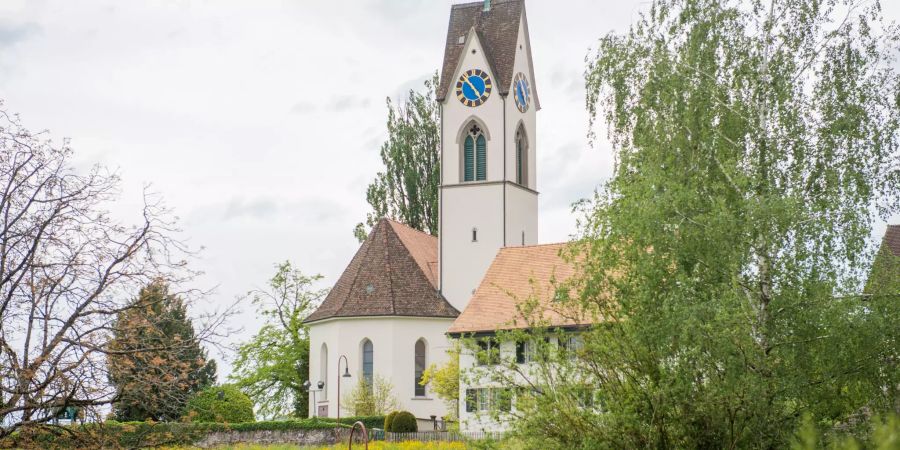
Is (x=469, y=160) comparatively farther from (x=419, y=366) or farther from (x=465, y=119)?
(x=419, y=366)

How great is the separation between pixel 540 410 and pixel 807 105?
29.1ft

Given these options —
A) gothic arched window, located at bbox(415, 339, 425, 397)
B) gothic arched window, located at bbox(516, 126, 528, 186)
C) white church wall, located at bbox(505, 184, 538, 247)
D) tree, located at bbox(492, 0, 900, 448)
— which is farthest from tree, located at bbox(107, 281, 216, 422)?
gothic arched window, located at bbox(516, 126, 528, 186)

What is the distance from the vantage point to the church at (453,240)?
46688 millimetres

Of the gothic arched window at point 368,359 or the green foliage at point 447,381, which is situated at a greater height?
the gothic arched window at point 368,359

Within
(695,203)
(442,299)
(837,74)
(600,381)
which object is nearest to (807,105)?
(837,74)

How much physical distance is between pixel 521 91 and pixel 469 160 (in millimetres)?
3989

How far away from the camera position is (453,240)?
162ft

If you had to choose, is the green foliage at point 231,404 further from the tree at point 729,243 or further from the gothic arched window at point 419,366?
the tree at point 729,243

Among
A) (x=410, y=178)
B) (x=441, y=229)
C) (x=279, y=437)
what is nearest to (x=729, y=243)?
(x=279, y=437)

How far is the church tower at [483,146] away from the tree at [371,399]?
4.98 m

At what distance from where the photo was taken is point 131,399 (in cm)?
→ 1110

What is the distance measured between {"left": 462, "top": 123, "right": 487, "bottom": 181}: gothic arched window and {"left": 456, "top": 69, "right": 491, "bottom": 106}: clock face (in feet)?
3.51

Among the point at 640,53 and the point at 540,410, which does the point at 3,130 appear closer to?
the point at 540,410

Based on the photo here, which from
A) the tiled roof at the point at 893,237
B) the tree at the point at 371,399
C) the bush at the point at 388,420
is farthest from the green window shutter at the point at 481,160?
the tiled roof at the point at 893,237
